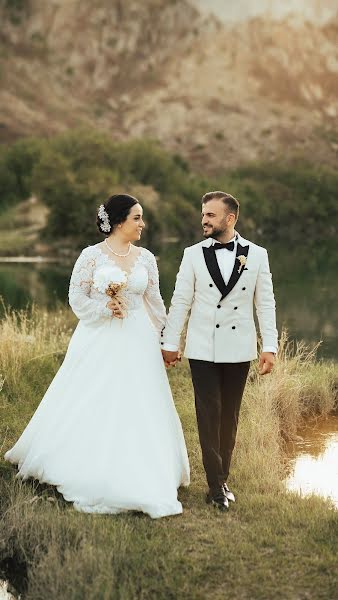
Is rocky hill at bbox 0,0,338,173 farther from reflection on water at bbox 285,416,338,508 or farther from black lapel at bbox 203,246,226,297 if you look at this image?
black lapel at bbox 203,246,226,297

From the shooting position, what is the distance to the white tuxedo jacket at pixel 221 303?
5.47m

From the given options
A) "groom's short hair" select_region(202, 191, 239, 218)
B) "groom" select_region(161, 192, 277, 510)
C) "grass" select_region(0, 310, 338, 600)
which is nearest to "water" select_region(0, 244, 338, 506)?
"grass" select_region(0, 310, 338, 600)

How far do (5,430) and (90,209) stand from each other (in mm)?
39523

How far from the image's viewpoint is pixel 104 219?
19.6 ft

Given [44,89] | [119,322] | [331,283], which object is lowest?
Answer: [331,283]

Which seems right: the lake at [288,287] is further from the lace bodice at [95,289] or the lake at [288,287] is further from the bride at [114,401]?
the bride at [114,401]

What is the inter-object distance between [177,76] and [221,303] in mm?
141533

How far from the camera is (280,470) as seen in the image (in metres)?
7.03

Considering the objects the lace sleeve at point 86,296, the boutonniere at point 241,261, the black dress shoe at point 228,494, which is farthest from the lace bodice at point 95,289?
the black dress shoe at point 228,494

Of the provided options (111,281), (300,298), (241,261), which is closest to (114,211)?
(111,281)

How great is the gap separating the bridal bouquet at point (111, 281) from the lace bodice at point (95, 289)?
8 centimetres

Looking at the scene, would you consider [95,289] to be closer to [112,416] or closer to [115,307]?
[115,307]

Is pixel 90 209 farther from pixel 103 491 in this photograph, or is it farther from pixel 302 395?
pixel 103 491

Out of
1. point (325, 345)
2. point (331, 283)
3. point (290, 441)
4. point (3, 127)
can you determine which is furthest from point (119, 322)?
point (3, 127)
